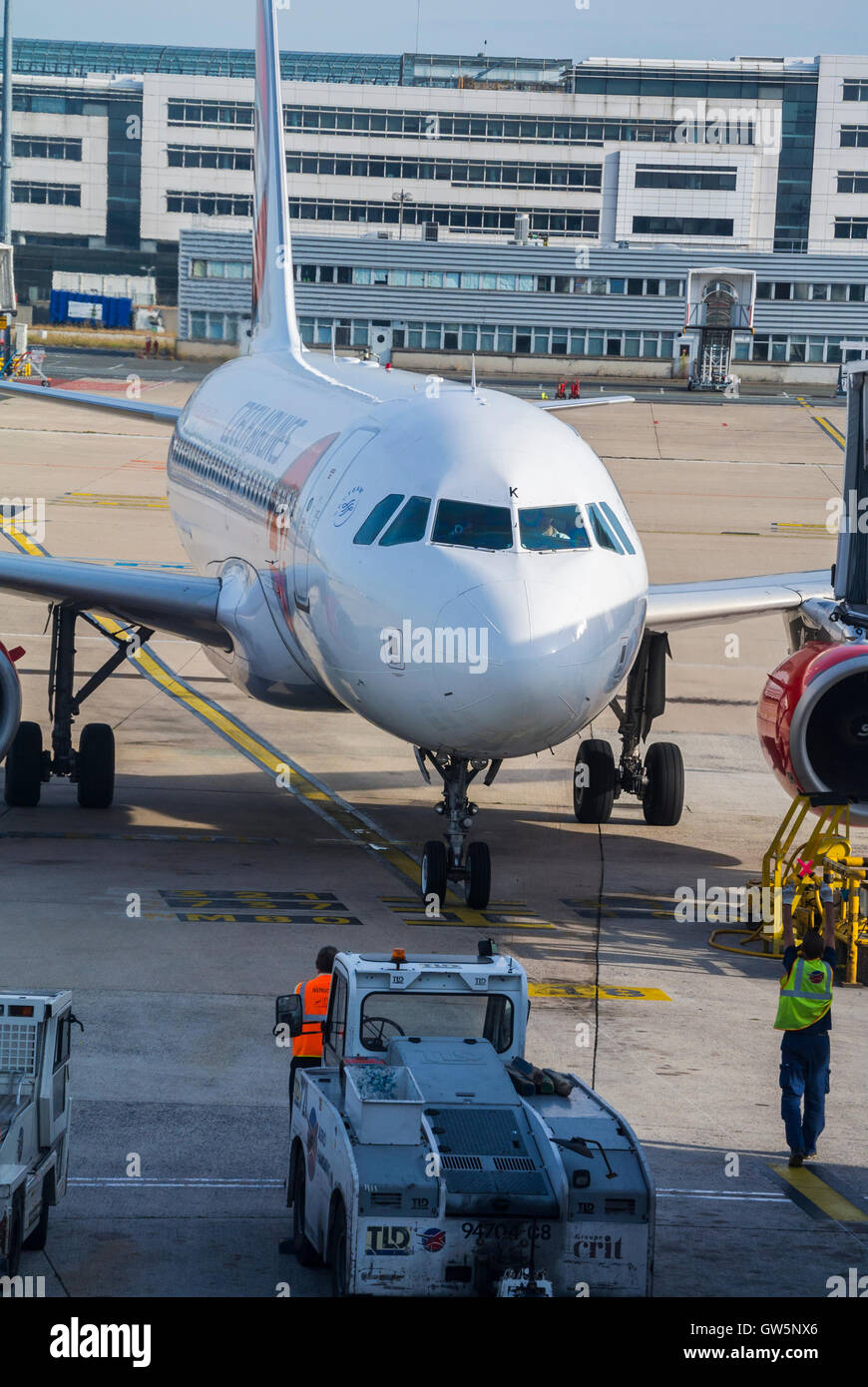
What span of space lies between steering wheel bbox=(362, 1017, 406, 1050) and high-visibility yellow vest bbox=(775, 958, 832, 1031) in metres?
2.88

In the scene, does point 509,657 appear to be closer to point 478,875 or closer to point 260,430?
point 478,875

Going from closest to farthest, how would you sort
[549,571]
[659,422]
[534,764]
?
[549,571], [534,764], [659,422]

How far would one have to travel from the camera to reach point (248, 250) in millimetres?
106375

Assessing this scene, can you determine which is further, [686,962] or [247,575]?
[247,575]

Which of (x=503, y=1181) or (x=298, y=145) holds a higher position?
(x=298, y=145)

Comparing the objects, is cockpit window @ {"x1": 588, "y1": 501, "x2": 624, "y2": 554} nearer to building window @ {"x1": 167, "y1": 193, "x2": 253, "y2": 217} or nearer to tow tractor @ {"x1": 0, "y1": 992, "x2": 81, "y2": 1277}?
tow tractor @ {"x1": 0, "y1": 992, "x2": 81, "y2": 1277}

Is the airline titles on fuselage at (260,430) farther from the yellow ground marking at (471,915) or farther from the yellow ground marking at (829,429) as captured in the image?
the yellow ground marking at (829,429)

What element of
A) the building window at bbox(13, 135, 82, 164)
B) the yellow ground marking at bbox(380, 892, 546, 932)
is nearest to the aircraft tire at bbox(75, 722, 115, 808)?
the yellow ground marking at bbox(380, 892, 546, 932)

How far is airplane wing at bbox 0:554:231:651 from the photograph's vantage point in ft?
72.2

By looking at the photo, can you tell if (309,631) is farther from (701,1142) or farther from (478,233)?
(478,233)

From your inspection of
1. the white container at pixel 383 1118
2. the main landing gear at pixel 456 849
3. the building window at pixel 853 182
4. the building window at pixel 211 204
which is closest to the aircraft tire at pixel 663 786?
the main landing gear at pixel 456 849

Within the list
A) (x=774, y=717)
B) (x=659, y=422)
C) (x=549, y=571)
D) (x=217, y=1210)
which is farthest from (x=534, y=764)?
(x=659, y=422)

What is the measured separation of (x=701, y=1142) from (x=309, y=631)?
753 cm

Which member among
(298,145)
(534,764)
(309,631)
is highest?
(298,145)
